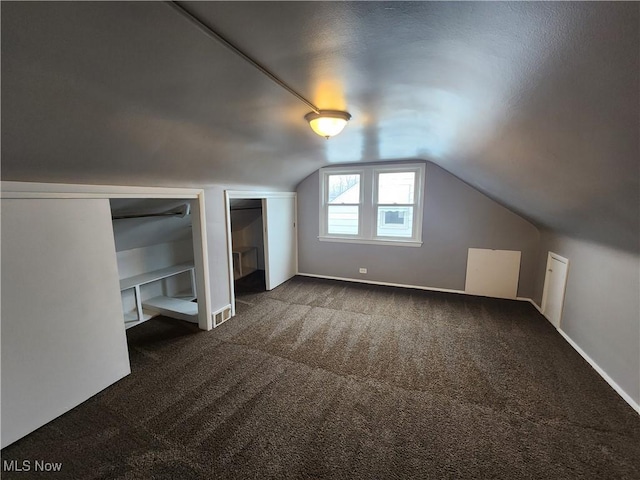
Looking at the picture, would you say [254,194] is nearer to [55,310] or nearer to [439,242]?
[55,310]

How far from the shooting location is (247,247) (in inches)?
230

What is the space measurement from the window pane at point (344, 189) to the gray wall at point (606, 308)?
9.75 ft

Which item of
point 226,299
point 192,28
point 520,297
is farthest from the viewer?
point 520,297

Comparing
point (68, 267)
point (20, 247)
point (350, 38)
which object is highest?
point (350, 38)

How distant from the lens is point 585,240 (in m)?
2.72

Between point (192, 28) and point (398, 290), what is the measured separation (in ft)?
14.3

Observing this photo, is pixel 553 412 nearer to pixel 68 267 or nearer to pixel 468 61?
pixel 468 61

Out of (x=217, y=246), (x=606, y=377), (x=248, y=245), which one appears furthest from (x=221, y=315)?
(x=606, y=377)

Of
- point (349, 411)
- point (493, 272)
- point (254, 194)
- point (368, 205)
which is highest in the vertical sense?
point (254, 194)

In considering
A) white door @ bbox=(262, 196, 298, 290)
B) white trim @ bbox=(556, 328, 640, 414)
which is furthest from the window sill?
white trim @ bbox=(556, 328, 640, 414)

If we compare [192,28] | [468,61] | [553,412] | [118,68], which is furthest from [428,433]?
[118,68]

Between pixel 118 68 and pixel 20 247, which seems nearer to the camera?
pixel 118 68

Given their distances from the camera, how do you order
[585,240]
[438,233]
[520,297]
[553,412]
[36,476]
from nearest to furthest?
[36,476]
[553,412]
[585,240]
[520,297]
[438,233]

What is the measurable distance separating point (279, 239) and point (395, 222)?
2083mm
